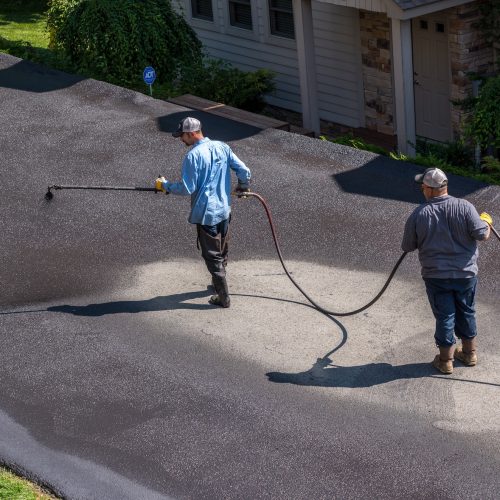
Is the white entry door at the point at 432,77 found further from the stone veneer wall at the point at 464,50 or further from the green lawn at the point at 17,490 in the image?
the green lawn at the point at 17,490

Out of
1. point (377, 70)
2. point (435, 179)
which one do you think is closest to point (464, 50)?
point (377, 70)

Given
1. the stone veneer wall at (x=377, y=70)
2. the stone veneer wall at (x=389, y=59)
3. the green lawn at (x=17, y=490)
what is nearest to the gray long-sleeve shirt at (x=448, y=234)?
the green lawn at (x=17, y=490)

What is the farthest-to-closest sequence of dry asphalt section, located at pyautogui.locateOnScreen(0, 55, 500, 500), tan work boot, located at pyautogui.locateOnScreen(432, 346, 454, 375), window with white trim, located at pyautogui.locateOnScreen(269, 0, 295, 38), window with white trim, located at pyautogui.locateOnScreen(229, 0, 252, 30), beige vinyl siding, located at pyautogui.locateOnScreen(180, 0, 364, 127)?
window with white trim, located at pyautogui.locateOnScreen(229, 0, 252, 30), window with white trim, located at pyautogui.locateOnScreen(269, 0, 295, 38), beige vinyl siding, located at pyautogui.locateOnScreen(180, 0, 364, 127), tan work boot, located at pyautogui.locateOnScreen(432, 346, 454, 375), dry asphalt section, located at pyautogui.locateOnScreen(0, 55, 500, 500)

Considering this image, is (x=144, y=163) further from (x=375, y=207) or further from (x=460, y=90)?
(x=460, y=90)

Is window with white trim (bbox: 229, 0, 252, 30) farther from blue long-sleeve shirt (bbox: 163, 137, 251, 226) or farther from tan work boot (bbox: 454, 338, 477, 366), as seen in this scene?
tan work boot (bbox: 454, 338, 477, 366)

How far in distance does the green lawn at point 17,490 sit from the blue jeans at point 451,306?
308 cm

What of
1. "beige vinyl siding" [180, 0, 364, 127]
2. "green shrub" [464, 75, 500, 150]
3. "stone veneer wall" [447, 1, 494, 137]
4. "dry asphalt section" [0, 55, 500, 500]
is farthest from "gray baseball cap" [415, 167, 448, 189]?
"beige vinyl siding" [180, 0, 364, 127]

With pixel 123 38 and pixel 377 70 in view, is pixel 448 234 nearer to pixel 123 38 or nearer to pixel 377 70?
pixel 123 38

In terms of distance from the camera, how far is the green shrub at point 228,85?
15906mm

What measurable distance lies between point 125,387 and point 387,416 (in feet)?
6.73

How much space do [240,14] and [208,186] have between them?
1113 cm

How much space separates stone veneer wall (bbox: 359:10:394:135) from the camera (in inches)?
654

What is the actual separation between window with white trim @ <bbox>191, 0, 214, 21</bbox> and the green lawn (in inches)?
559

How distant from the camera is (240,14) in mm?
19250
